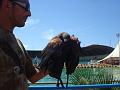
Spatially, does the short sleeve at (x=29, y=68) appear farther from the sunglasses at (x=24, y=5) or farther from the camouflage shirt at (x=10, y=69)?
the sunglasses at (x=24, y=5)

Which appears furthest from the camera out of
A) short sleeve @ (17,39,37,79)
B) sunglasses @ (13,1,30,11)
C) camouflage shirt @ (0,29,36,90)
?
short sleeve @ (17,39,37,79)

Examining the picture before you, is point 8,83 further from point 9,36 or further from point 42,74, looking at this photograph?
point 42,74

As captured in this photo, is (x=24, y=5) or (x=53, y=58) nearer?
(x=24, y=5)

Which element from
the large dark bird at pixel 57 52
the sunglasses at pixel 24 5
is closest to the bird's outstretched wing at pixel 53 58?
the large dark bird at pixel 57 52

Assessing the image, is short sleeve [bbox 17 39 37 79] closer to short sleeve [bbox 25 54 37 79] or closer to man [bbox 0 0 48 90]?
short sleeve [bbox 25 54 37 79]

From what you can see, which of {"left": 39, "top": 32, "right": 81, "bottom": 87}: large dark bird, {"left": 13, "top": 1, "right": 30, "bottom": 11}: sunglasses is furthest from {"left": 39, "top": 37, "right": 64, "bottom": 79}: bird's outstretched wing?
{"left": 13, "top": 1, "right": 30, "bottom": 11}: sunglasses

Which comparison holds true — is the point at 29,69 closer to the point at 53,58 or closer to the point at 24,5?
the point at 53,58

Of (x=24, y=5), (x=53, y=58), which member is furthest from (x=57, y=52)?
(x=24, y=5)

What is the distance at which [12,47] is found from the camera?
2379mm

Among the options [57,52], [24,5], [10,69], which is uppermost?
Answer: [24,5]

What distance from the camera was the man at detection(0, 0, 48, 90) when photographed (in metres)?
2.26

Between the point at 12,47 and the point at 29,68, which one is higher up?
the point at 12,47

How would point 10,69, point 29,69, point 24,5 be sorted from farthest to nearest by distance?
point 29,69 → point 24,5 → point 10,69

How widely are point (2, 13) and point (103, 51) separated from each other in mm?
79206
